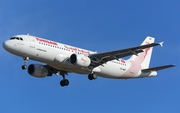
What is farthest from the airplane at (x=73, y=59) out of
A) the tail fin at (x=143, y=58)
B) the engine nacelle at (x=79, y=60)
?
the tail fin at (x=143, y=58)

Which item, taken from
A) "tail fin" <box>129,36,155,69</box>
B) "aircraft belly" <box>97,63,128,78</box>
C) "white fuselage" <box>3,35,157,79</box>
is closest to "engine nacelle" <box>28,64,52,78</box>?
"white fuselage" <box>3,35,157,79</box>

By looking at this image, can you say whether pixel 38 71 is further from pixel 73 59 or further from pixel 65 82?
pixel 73 59

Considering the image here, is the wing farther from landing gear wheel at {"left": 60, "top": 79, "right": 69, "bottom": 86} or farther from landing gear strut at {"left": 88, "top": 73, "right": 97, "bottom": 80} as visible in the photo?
landing gear wheel at {"left": 60, "top": 79, "right": 69, "bottom": 86}

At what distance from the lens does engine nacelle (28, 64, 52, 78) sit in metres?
41.2

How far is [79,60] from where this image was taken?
36625 mm

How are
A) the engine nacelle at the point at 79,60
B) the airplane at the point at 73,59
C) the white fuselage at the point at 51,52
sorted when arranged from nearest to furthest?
the white fuselage at the point at 51,52 < the airplane at the point at 73,59 < the engine nacelle at the point at 79,60

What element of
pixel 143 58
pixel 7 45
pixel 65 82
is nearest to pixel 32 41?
pixel 7 45

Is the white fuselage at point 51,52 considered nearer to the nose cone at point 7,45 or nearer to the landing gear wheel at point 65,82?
the nose cone at point 7,45

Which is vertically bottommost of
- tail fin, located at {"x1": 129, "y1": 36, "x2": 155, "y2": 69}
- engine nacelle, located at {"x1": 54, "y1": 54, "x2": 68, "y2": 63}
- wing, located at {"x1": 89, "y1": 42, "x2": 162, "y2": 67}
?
engine nacelle, located at {"x1": 54, "y1": 54, "x2": 68, "y2": 63}

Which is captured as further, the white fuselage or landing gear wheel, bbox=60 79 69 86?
landing gear wheel, bbox=60 79 69 86

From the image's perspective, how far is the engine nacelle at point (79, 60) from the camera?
36491mm

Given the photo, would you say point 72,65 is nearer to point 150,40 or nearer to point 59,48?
point 59,48

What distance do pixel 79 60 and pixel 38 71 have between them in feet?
24.8

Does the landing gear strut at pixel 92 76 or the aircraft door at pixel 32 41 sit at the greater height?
the aircraft door at pixel 32 41
